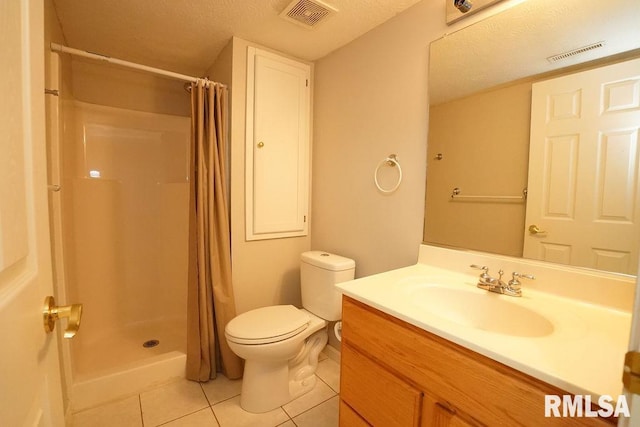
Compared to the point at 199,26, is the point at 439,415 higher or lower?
lower

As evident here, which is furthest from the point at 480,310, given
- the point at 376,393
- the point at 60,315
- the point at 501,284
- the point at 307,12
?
the point at 307,12

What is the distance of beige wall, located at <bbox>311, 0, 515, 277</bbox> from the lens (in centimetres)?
144

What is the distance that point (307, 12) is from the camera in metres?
1.49

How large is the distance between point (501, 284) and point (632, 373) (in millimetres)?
790

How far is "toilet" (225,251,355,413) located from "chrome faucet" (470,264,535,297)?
2.50ft

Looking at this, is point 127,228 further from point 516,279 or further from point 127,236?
point 516,279

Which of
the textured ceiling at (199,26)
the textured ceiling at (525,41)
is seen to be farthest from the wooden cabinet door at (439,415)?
the textured ceiling at (199,26)

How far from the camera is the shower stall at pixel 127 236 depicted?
1821 millimetres

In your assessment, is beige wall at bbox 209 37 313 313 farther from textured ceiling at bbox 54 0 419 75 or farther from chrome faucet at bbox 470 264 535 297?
chrome faucet at bbox 470 264 535 297

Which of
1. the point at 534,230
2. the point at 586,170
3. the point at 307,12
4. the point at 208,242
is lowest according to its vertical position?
the point at 208,242

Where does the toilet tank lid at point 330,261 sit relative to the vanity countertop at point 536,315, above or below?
below

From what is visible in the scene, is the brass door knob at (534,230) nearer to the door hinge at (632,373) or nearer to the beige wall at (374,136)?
the beige wall at (374,136)

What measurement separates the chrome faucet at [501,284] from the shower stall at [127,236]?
1.81 metres

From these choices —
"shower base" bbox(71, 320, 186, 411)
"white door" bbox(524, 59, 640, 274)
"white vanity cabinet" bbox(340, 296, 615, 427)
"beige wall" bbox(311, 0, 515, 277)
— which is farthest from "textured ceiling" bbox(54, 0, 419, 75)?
"shower base" bbox(71, 320, 186, 411)
